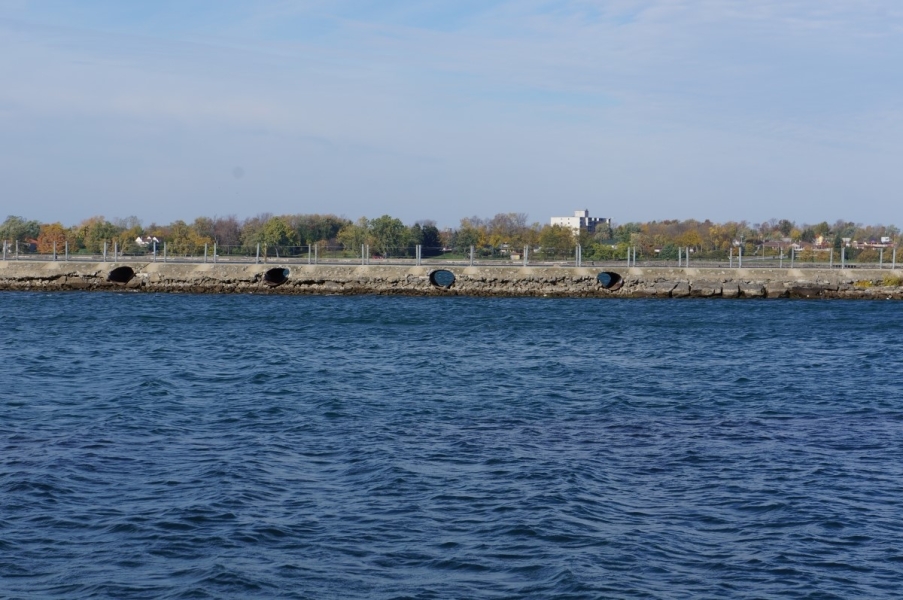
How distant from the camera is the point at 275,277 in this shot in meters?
48.0

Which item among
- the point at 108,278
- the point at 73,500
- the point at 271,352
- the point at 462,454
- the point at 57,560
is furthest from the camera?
the point at 108,278

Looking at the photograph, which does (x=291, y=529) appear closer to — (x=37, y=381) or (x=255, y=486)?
(x=255, y=486)

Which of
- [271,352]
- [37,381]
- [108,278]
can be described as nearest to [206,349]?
[271,352]

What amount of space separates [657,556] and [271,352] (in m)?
17.0

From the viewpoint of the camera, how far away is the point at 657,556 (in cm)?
870

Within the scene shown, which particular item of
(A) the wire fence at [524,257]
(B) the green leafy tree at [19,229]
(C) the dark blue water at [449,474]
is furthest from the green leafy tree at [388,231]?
(C) the dark blue water at [449,474]

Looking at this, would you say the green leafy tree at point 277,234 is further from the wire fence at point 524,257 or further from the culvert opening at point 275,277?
the culvert opening at point 275,277

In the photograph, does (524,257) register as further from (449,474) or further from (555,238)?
(555,238)

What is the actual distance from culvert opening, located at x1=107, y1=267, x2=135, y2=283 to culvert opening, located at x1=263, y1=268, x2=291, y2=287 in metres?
6.12

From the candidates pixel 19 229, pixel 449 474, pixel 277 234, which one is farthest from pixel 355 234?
pixel 449 474

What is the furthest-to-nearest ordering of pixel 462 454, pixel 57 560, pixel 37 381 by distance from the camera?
pixel 37 381
pixel 462 454
pixel 57 560

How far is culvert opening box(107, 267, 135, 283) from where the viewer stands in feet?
156

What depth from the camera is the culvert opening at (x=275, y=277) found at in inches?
1834

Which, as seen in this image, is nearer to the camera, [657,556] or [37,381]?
[657,556]
